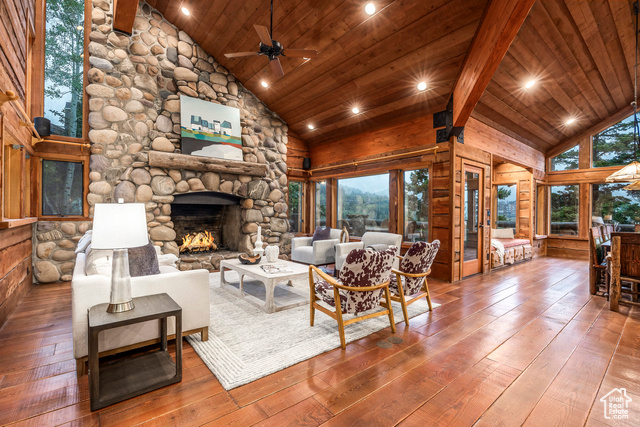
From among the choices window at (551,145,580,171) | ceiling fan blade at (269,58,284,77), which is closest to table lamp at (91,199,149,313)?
ceiling fan blade at (269,58,284,77)

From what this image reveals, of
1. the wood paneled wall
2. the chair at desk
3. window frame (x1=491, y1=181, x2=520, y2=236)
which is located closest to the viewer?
the wood paneled wall

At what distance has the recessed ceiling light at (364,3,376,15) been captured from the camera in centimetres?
358

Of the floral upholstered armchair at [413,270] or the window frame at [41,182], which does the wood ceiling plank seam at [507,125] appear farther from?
the window frame at [41,182]

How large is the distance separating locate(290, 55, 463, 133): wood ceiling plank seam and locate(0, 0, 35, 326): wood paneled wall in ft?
Answer: 14.7

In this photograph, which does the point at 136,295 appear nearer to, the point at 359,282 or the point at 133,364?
the point at 133,364

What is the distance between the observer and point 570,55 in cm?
434

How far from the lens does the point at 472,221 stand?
5.48 m

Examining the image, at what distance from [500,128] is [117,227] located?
269 inches

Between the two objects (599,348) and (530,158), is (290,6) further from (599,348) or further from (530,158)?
(530,158)

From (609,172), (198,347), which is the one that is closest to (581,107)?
(609,172)

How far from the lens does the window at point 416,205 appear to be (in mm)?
5395

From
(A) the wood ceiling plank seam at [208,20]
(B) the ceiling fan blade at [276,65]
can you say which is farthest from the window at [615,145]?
(A) the wood ceiling plank seam at [208,20]

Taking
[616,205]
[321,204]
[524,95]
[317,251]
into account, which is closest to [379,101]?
[524,95]

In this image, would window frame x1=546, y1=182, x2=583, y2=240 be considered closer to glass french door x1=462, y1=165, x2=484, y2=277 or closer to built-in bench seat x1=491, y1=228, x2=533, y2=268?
built-in bench seat x1=491, y1=228, x2=533, y2=268
